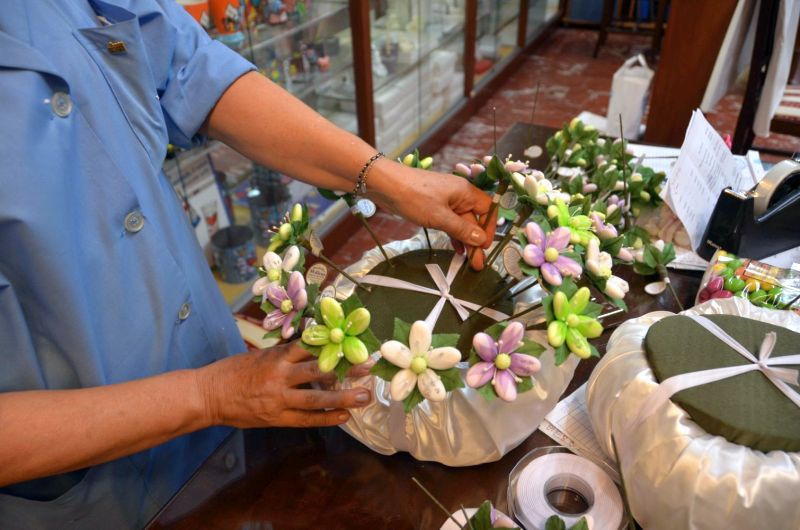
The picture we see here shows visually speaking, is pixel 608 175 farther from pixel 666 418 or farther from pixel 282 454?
pixel 282 454

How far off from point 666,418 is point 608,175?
53cm

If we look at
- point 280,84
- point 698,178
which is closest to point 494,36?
point 280,84

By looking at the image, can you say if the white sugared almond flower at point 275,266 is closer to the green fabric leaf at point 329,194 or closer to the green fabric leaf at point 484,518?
the green fabric leaf at point 329,194

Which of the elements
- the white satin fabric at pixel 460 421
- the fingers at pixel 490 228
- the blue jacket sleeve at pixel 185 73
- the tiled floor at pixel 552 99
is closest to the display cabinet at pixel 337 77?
the tiled floor at pixel 552 99

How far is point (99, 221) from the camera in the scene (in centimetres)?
70

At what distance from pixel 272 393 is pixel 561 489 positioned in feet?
1.10

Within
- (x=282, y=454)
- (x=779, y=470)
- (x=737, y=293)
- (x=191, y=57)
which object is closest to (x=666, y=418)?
(x=779, y=470)

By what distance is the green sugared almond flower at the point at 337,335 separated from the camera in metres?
0.54

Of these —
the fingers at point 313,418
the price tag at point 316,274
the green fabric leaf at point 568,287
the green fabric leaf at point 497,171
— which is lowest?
the fingers at point 313,418

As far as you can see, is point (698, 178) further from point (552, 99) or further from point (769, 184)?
point (552, 99)

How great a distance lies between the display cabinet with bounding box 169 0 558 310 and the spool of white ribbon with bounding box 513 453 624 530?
4.89 feet

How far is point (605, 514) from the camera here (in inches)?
24.2

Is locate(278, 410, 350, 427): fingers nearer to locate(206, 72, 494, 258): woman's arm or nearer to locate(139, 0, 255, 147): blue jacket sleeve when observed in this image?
locate(206, 72, 494, 258): woman's arm

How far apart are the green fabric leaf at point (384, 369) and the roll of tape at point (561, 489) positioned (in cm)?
19
